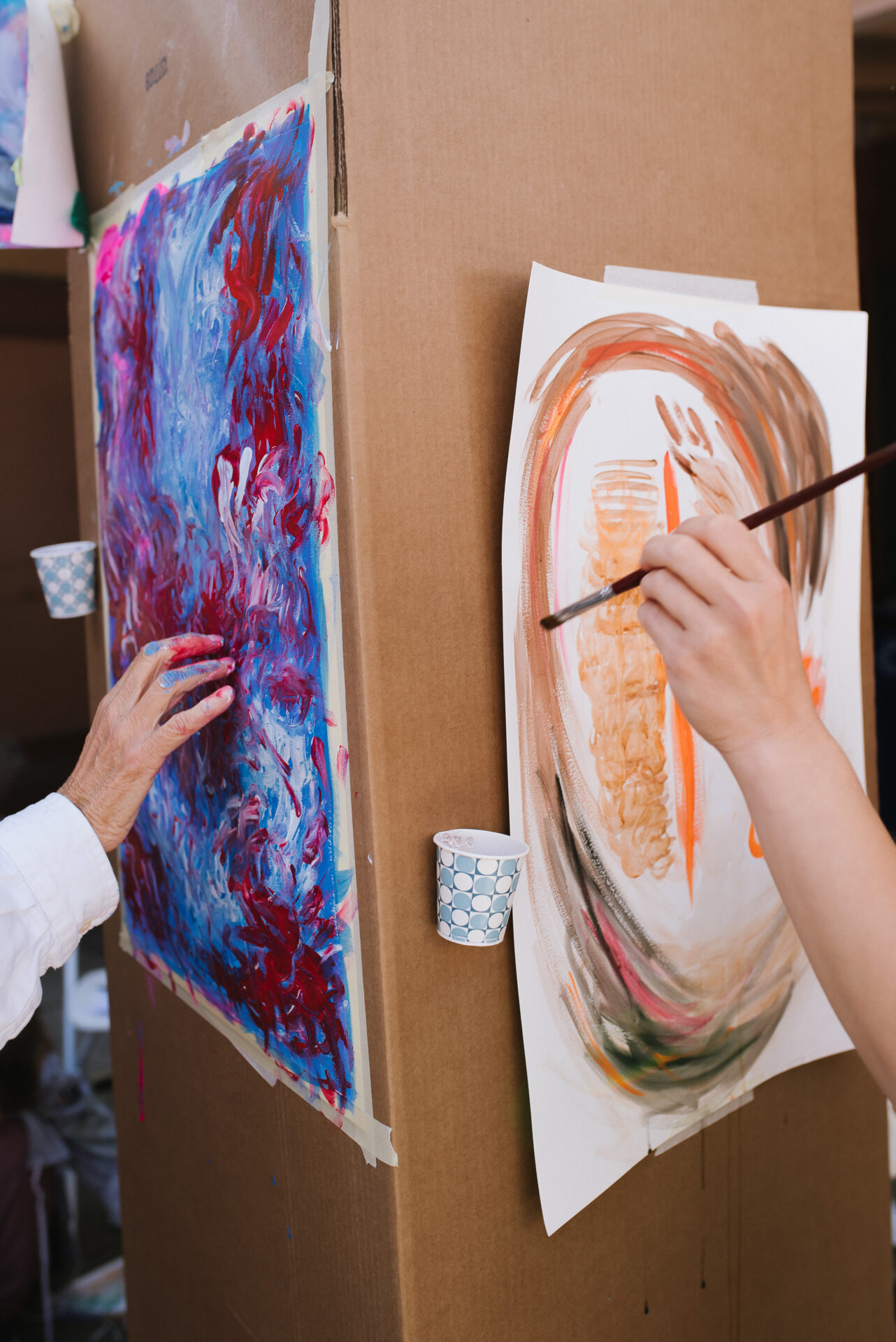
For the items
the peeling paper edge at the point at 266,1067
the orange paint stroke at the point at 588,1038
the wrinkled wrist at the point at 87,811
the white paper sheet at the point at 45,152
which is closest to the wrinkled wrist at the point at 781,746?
the orange paint stroke at the point at 588,1038

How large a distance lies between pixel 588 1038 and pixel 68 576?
85cm

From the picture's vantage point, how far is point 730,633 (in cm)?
66

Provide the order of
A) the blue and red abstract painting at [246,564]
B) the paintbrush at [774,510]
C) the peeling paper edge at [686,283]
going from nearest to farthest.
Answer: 1. the paintbrush at [774,510]
2. the blue and red abstract painting at [246,564]
3. the peeling paper edge at [686,283]

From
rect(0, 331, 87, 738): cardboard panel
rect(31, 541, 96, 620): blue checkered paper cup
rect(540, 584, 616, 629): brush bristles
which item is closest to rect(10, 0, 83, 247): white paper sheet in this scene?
rect(31, 541, 96, 620): blue checkered paper cup

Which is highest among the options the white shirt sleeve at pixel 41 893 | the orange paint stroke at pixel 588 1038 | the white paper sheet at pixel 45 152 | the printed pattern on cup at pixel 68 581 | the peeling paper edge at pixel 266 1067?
the white paper sheet at pixel 45 152

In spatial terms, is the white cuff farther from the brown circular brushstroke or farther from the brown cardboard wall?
the brown circular brushstroke

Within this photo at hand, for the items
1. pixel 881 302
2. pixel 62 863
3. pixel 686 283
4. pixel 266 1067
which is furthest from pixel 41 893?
pixel 881 302

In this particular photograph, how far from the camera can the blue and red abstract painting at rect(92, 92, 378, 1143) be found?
736 mm

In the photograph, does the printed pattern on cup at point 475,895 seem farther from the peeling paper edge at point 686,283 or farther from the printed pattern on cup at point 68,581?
the printed pattern on cup at point 68,581

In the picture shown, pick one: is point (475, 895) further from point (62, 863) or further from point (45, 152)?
point (45, 152)

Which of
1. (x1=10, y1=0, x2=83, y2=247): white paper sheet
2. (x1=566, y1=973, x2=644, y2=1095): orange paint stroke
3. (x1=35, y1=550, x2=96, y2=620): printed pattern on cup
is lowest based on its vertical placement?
(x1=566, y1=973, x2=644, y2=1095): orange paint stroke

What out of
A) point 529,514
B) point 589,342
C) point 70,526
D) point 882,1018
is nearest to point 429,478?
point 529,514

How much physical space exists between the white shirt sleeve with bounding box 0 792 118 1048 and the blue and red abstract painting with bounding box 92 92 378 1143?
0.14 meters

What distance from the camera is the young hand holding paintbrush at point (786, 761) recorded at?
64 cm
